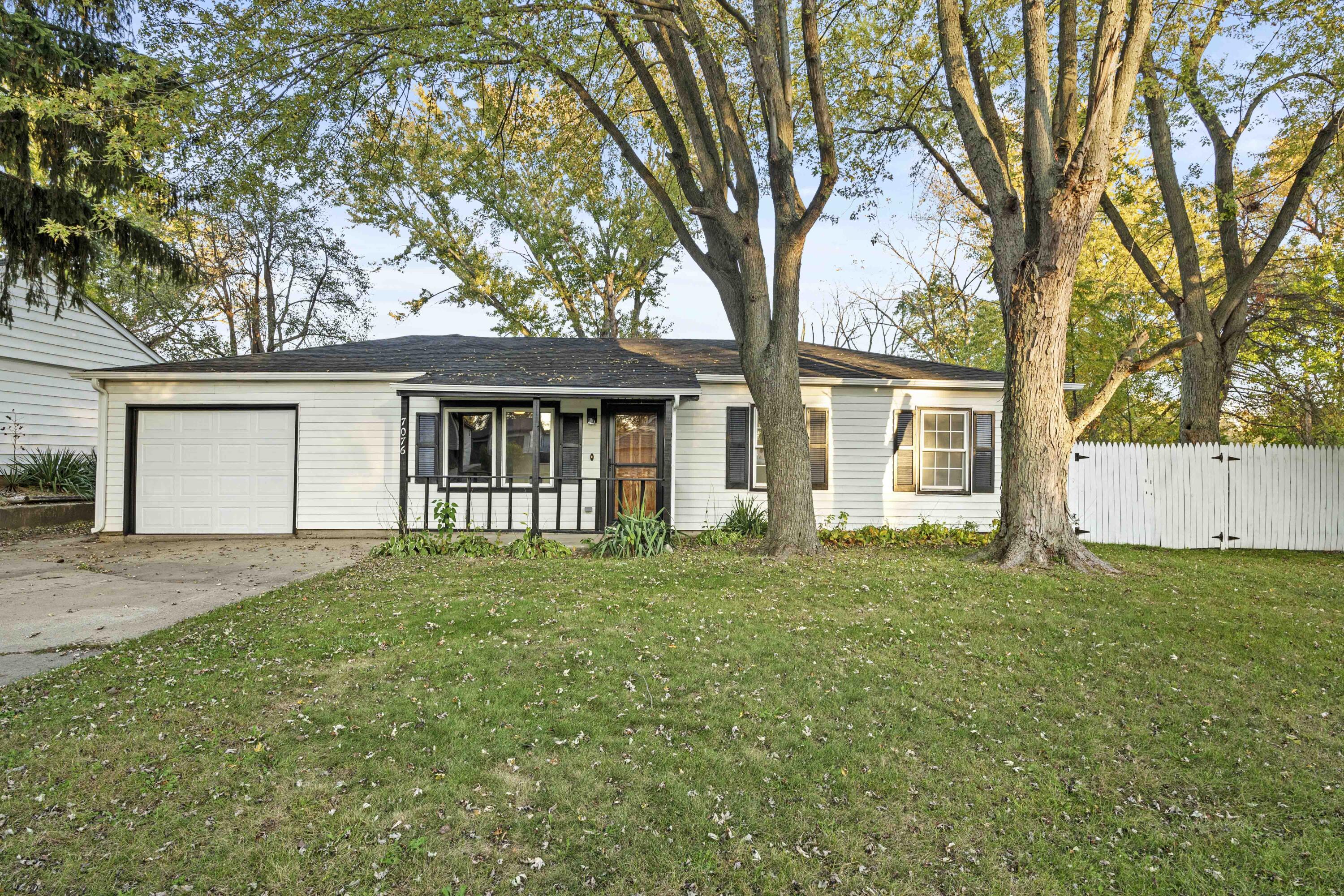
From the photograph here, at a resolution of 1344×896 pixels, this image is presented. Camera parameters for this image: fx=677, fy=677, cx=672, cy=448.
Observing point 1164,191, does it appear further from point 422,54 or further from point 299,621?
point 299,621

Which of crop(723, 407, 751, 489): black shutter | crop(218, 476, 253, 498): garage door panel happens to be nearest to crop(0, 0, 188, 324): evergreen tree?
crop(218, 476, 253, 498): garage door panel

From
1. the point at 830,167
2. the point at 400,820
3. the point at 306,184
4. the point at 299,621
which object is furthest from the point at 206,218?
the point at 400,820

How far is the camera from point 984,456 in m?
11.1

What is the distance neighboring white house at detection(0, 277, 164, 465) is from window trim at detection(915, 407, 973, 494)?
14604 millimetres

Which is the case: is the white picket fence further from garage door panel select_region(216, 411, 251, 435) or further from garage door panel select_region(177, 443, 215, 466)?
garage door panel select_region(177, 443, 215, 466)

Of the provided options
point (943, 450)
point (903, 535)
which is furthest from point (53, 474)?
point (943, 450)

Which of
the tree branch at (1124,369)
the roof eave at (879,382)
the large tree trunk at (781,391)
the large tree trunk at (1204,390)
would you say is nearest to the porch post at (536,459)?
the roof eave at (879,382)

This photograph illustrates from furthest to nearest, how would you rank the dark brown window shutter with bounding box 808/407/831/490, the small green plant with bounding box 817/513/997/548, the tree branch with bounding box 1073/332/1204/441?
the dark brown window shutter with bounding box 808/407/831/490, the small green plant with bounding box 817/513/997/548, the tree branch with bounding box 1073/332/1204/441

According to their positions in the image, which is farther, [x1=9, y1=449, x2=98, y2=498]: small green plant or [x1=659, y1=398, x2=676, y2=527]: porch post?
[x1=9, y1=449, x2=98, y2=498]: small green plant

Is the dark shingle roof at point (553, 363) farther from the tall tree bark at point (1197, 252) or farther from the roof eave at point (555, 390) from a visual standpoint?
the tall tree bark at point (1197, 252)

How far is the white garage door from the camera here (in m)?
10.4

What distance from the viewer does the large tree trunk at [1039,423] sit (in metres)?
7.51

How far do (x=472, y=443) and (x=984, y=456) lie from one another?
8280 mm

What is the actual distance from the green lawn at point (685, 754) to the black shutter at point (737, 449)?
5114 millimetres
